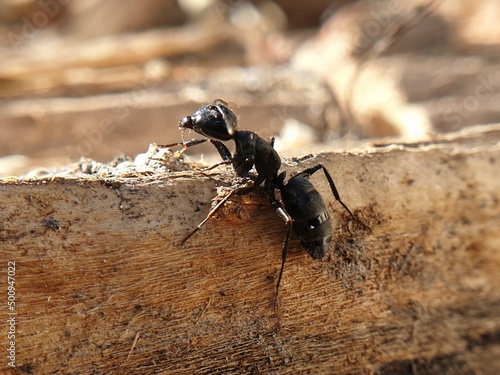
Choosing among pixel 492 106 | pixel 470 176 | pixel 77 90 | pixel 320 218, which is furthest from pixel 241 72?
pixel 320 218

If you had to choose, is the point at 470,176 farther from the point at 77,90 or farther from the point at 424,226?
the point at 77,90

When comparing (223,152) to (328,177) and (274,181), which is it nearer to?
(274,181)

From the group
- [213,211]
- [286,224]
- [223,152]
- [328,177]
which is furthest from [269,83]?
[213,211]

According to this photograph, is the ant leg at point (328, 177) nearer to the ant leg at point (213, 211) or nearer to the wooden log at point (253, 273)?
the wooden log at point (253, 273)

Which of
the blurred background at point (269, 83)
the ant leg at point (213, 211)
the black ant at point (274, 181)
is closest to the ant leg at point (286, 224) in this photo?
the black ant at point (274, 181)

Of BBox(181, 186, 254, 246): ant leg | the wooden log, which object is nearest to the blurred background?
the wooden log
